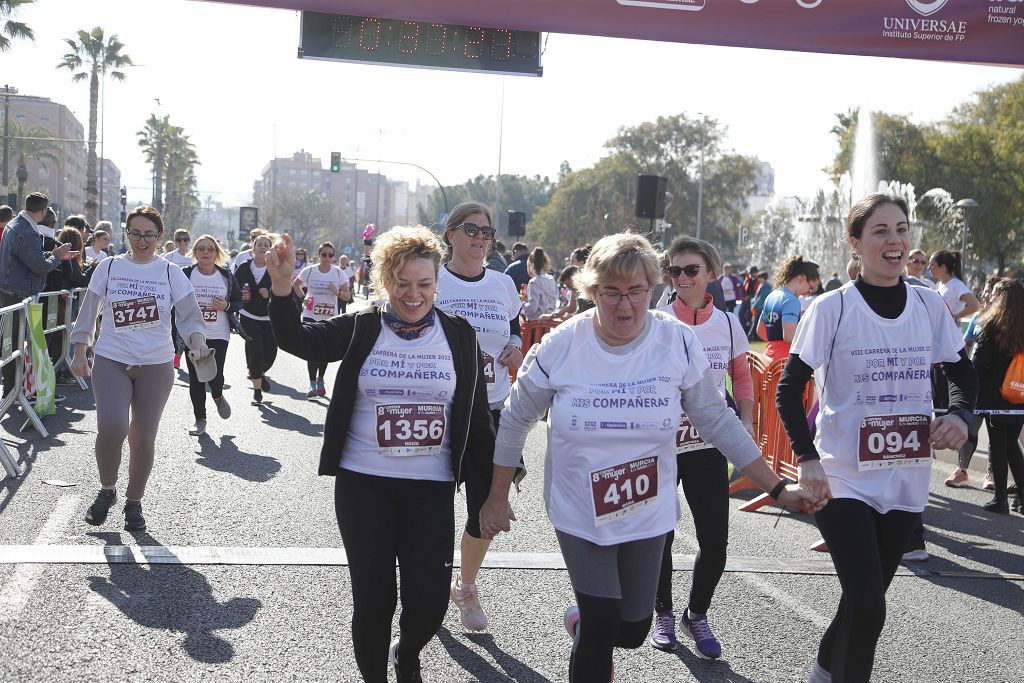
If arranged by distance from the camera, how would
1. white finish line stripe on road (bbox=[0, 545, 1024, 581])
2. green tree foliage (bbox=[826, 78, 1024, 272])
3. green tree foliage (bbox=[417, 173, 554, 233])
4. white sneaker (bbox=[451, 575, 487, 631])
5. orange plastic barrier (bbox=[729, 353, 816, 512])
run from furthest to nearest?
1. green tree foliage (bbox=[417, 173, 554, 233])
2. green tree foliage (bbox=[826, 78, 1024, 272])
3. orange plastic barrier (bbox=[729, 353, 816, 512])
4. white finish line stripe on road (bbox=[0, 545, 1024, 581])
5. white sneaker (bbox=[451, 575, 487, 631])

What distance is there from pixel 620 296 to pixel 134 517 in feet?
14.1

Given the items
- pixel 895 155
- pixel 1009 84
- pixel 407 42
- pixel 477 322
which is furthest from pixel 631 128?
pixel 477 322

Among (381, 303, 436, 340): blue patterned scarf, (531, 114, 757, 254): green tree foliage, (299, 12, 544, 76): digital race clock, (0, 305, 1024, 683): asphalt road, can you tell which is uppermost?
(531, 114, 757, 254): green tree foliage

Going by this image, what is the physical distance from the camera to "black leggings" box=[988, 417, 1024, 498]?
853cm

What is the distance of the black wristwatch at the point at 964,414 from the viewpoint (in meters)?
4.04

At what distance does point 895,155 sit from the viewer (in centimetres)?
5191

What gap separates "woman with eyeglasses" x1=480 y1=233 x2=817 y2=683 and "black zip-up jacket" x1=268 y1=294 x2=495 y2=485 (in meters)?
0.39

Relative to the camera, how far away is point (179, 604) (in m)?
5.25

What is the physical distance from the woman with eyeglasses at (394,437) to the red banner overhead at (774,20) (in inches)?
371

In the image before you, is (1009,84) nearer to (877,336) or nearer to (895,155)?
(895,155)

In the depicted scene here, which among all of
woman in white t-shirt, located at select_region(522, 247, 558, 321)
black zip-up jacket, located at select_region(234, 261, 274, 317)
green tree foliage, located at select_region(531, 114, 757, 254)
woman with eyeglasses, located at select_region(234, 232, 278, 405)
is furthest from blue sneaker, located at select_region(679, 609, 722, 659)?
green tree foliage, located at select_region(531, 114, 757, 254)

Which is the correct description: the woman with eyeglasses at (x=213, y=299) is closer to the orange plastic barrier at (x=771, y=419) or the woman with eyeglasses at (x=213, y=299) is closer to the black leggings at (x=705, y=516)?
the orange plastic barrier at (x=771, y=419)

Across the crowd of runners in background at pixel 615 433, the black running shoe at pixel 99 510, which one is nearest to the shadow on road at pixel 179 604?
the black running shoe at pixel 99 510

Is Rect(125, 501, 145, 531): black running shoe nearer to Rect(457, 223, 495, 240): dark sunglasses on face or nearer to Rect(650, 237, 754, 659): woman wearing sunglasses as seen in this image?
Rect(457, 223, 495, 240): dark sunglasses on face
